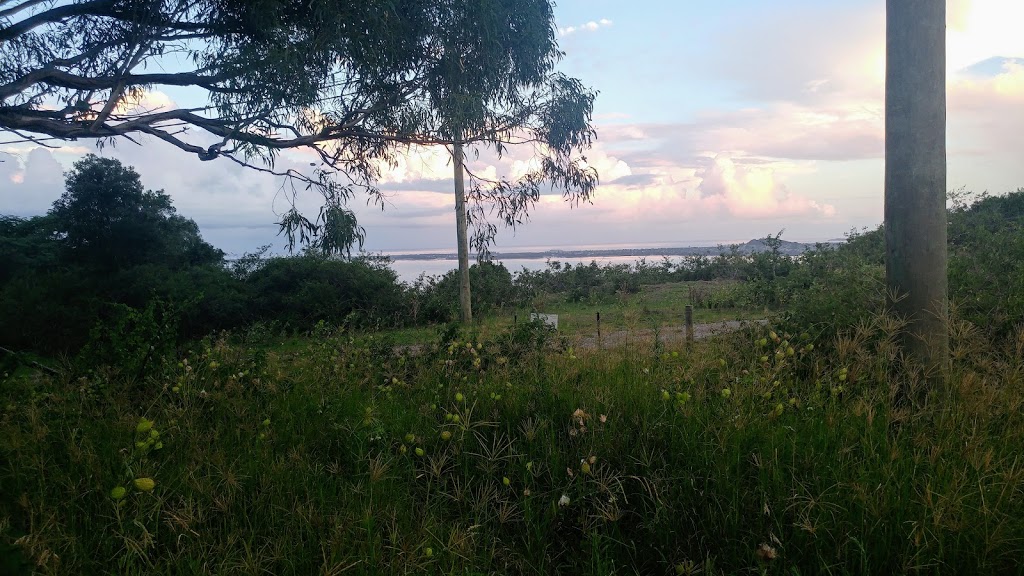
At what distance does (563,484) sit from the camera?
2549mm

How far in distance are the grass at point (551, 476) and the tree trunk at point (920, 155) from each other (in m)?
0.28

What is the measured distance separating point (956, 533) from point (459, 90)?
267 inches

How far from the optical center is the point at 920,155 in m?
3.41

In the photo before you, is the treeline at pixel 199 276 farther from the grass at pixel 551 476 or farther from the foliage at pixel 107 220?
the grass at pixel 551 476

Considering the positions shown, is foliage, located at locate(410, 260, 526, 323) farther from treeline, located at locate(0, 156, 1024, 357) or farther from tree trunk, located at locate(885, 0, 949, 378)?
tree trunk, located at locate(885, 0, 949, 378)

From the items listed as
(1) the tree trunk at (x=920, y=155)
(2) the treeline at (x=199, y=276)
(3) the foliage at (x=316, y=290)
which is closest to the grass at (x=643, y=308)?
(2) the treeline at (x=199, y=276)

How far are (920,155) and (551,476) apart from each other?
8.94 ft

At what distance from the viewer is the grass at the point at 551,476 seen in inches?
80.0

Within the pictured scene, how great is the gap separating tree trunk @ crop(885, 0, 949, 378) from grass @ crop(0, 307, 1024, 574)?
0.28m

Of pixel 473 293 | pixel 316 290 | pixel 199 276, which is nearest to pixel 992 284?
pixel 473 293

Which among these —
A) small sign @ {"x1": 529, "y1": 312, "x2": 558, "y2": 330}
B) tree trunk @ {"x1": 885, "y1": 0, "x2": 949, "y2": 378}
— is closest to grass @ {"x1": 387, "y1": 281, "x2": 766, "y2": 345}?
small sign @ {"x1": 529, "y1": 312, "x2": 558, "y2": 330}

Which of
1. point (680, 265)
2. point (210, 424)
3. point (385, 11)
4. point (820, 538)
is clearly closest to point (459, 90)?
point (385, 11)

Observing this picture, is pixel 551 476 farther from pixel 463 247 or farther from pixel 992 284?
pixel 463 247

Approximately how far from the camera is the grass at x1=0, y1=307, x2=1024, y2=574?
203cm
